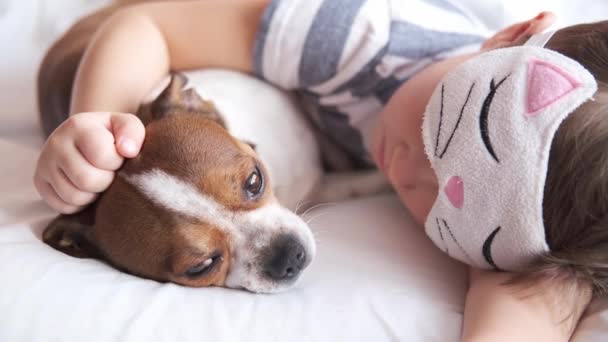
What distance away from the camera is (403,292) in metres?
1.04

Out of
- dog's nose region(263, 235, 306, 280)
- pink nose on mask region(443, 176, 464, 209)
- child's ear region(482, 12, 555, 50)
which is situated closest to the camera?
pink nose on mask region(443, 176, 464, 209)

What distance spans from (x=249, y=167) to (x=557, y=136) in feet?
1.76

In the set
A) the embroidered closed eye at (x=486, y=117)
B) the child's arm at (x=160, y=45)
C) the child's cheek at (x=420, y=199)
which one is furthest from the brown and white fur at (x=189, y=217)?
the embroidered closed eye at (x=486, y=117)

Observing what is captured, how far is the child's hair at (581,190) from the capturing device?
85cm

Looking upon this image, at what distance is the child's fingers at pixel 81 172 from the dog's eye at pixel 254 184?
0.81 ft

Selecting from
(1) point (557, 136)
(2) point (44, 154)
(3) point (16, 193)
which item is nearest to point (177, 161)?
(2) point (44, 154)

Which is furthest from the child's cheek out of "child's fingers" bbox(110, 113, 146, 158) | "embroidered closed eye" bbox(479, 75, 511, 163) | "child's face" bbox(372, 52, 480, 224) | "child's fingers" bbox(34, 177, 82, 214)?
"child's fingers" bbox(34, 177, 82, 214)

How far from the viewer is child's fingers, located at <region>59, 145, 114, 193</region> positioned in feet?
3.30

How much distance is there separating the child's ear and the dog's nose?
0.56 meters

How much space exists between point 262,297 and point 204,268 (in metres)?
0.11

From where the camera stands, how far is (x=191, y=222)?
1.01 m

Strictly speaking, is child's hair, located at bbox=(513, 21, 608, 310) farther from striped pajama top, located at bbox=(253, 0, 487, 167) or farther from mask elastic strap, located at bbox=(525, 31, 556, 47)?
striped pajama top, located at bbox=(253, 0, 487, 167)

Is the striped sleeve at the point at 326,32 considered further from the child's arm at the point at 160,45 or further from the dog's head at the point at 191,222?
the dog's head at the point at 191,222

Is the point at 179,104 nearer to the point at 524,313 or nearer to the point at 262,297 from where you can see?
the point at 262,297
